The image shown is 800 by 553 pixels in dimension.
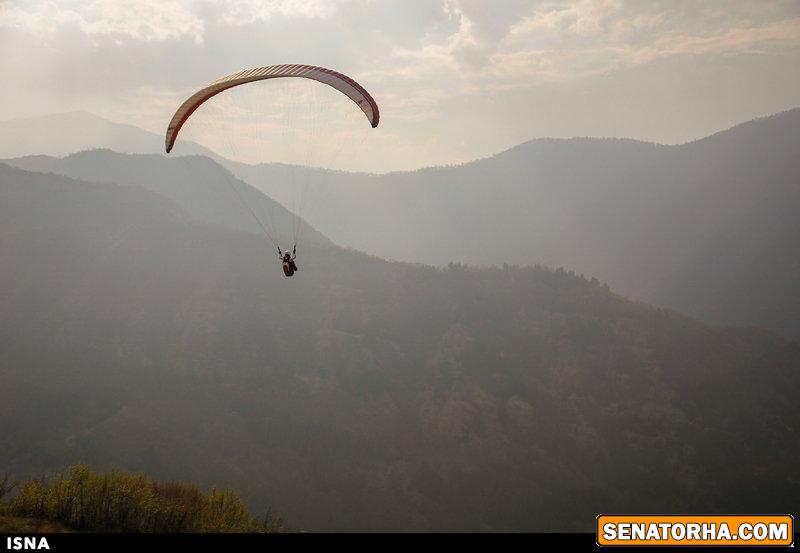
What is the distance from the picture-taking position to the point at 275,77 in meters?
14.9

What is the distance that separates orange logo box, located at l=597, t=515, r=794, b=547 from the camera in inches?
368

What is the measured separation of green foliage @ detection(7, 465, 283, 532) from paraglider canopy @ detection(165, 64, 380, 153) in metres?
10.3

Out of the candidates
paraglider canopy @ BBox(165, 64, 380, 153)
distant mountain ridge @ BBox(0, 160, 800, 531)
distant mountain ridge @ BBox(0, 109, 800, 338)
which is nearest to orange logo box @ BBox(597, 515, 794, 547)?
paraglider canopy @ BBox(165, 64, 380, 153)

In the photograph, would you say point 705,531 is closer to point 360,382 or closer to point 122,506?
point 122,506

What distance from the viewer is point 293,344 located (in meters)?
60.1

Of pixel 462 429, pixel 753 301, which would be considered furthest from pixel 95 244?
pixel 753 301

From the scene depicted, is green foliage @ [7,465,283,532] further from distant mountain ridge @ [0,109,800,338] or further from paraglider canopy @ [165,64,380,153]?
distant mountain ridge @ [0,109,800,338]

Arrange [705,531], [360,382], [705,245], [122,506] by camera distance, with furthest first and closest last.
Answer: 1. [705,245]
2. [360,382]
3. [122,506]
4. [705,531]

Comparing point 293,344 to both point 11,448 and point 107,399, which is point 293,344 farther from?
point 11,448

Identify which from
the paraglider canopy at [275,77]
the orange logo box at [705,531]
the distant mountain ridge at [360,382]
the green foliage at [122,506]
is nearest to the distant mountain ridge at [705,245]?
the distant mountain ridge at [360,382]

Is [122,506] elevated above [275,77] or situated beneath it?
situated beneath

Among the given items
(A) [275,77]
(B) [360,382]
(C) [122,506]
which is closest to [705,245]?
(B) [360,382]

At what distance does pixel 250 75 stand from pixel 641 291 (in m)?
160

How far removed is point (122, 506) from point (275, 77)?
1344cm
